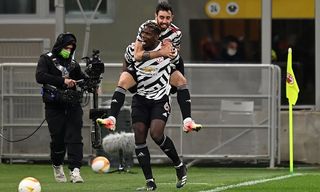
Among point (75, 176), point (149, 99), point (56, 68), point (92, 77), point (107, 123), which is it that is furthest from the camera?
point (92, 77)

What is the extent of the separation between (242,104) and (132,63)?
6.92 metres

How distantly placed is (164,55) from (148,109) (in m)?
0.65

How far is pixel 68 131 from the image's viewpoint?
47.2 ft

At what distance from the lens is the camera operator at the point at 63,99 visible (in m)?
14.2

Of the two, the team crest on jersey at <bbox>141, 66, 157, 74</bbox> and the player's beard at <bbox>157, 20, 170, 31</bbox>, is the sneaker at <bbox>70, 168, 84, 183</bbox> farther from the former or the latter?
the player's beard at <bbox>157, 20, 170, 31</bbox>

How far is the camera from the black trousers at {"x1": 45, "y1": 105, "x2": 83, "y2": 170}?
565 inches

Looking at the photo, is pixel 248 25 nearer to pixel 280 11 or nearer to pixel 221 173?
pixel 280 11

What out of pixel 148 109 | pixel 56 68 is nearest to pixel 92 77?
pixel 56 68

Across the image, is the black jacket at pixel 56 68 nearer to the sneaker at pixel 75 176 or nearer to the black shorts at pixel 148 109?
the sneaker at pixel 75 176

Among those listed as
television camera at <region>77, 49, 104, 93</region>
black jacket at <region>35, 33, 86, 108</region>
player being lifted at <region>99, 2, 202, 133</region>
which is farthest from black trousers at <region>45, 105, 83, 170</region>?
player being lifted at <region>99, 2, 202, 133</region>

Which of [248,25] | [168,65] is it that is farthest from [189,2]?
[168,65]

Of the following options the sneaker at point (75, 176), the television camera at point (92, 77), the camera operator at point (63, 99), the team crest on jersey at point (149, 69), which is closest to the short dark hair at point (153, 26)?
the team crest on jersey at point (149, 69)

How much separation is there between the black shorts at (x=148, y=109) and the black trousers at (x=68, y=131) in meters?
2.50

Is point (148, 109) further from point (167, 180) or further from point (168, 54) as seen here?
point (167, 180)
